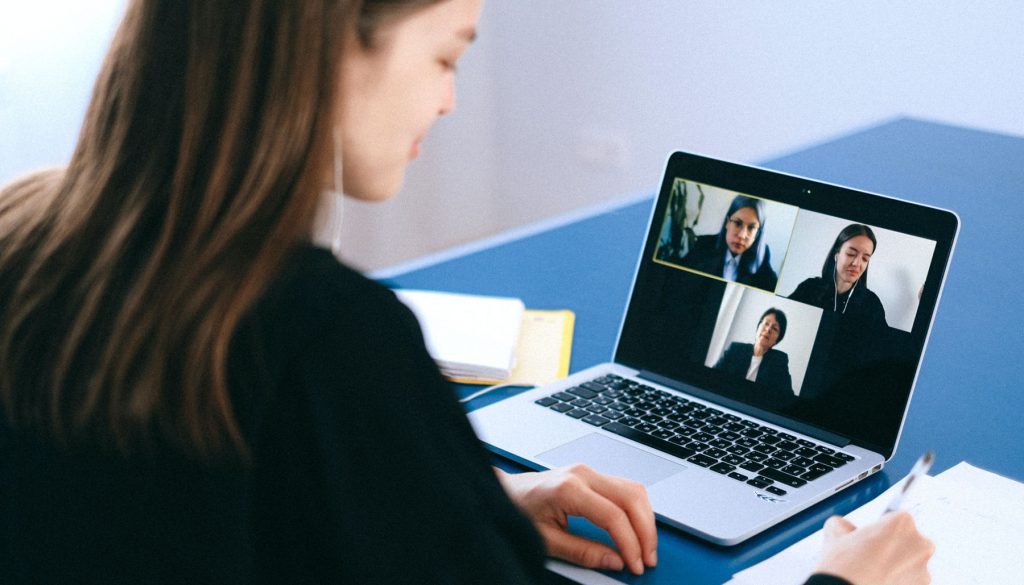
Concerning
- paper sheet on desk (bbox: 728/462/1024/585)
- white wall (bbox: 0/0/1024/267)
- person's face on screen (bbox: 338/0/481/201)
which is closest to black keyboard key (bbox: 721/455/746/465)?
paper sheet on desk (bbox: 728/462/1024/585)

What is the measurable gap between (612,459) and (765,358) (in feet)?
0.62

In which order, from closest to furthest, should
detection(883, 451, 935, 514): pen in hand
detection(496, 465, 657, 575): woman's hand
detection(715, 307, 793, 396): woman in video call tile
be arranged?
detection(883, 451, 935, 514): pen in hand → detection(496, 465, 657, 575): woman's hand → detection(715, 307, 793, 396): woman in video call tile

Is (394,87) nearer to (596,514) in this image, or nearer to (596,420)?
(596,514)

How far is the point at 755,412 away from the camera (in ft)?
3.67

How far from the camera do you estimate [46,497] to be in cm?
74

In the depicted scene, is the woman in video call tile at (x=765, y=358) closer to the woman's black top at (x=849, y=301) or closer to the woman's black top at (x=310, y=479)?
the woman's black top at (x=849, y=301)

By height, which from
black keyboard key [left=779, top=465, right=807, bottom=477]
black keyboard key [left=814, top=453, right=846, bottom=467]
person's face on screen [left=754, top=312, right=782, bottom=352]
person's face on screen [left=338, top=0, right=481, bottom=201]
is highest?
person's face on screen [left=338, top=0, right=481, bottom=201]

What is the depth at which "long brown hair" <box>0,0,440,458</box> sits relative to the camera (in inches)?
26.5

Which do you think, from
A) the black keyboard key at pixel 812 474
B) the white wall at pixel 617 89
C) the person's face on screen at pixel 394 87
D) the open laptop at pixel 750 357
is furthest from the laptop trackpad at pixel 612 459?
the white wall at pixel 617 89

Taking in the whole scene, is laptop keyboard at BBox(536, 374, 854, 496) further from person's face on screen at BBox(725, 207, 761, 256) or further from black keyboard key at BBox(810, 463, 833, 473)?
person's face on screen at BBox(725, 207, 761, 256)

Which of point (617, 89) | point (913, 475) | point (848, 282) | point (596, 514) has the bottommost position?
point (596, 514)

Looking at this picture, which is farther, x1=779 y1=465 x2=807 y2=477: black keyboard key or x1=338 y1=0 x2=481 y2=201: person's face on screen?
x1=779 y1=465 x2=807 y2=477: black keyboard key

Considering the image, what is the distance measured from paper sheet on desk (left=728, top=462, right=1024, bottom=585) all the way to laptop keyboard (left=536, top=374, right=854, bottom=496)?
2.8 inches

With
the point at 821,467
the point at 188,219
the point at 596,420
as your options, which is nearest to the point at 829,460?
the point at 821,467
